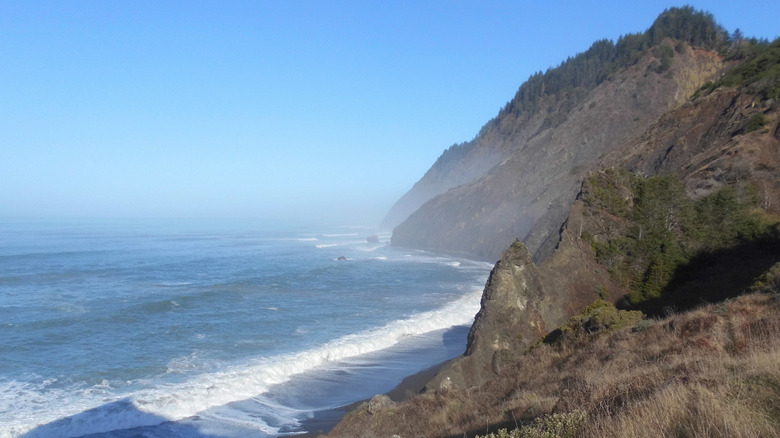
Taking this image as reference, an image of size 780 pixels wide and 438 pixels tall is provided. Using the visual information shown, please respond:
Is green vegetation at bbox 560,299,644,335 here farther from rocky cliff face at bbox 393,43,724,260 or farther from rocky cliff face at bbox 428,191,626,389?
rocky cliff face at bbox 393,43,724,260

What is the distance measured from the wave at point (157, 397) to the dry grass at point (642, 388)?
6.45m

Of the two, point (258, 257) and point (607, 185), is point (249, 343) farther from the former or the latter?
point (258, 257)

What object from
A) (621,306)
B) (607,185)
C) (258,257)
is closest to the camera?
(621,306)

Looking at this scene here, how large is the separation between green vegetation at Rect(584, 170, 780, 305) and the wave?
41.5ft

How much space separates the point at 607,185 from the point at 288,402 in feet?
60.2

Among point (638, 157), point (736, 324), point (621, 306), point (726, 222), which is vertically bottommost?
point (621, 306)

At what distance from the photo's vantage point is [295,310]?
30406 mm

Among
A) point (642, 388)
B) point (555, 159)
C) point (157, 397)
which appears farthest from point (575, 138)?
point (642, 388)

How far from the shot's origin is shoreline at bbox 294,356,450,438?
1471cm

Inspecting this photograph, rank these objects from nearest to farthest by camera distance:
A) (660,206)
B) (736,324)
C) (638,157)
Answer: (736,324), (660,206), (638,157)

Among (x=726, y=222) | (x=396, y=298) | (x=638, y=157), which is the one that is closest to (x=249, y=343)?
(x=396, y=298)

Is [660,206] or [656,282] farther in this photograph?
[660,206]

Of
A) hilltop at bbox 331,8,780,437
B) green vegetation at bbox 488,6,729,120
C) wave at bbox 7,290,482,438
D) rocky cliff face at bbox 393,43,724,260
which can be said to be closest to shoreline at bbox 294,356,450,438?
wave at bbox 7,290,482,438

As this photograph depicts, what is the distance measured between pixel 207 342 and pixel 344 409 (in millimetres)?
9963
